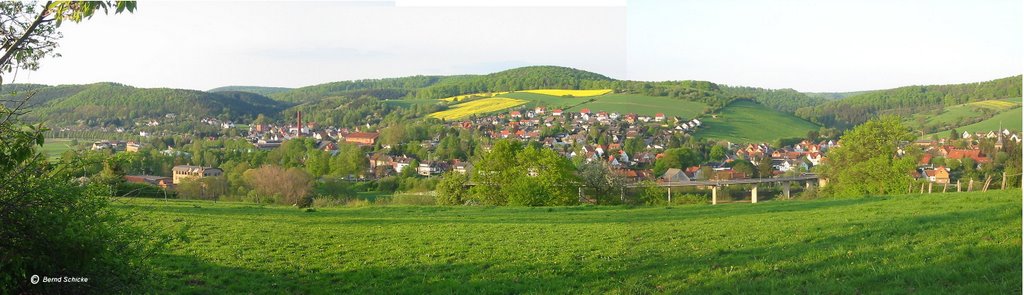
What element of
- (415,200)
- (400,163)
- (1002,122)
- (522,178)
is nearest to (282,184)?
(415,200)

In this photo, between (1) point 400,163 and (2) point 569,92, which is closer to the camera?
(2) point 569,92

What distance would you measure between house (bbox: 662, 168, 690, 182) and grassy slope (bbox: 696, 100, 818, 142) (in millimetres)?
1845

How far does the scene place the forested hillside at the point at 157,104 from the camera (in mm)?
45188

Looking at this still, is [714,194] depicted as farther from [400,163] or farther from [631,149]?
[400,163]

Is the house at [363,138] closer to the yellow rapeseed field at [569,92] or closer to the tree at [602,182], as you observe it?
the yellow rapeseed field at [569,92]

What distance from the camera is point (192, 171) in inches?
1571

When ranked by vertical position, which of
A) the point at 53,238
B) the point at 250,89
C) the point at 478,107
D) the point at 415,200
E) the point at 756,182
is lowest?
the point at 415,200

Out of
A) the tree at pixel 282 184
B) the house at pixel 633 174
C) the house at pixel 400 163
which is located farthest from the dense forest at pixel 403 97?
the house at pixel 400 163

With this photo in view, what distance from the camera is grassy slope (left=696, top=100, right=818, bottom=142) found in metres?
15.9

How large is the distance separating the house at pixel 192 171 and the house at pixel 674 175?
25.0 metres

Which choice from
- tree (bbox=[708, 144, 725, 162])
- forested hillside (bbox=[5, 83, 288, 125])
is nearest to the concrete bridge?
tree (bbox=[708, 144, 725, 162])

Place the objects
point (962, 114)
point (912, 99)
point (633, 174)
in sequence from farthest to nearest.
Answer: point (633, 174) → point (962, 114) → point (912, 99)

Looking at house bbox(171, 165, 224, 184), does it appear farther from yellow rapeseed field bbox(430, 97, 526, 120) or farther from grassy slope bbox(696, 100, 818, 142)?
grassy slope bbox(696, 100, 818, 142)

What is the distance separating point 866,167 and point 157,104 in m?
52.8
